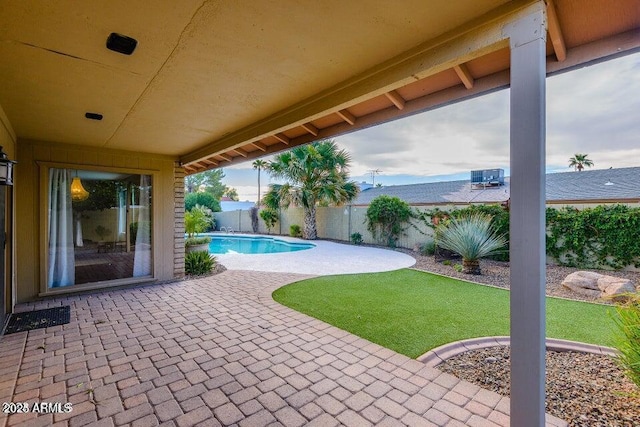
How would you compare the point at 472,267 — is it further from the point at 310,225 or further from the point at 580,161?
the point at 580,161

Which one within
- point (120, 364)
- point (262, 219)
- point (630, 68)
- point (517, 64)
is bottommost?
point (120, 364)

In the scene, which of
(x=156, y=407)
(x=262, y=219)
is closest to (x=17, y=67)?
(x=156, y=407)

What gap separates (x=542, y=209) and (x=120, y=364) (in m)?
3.70

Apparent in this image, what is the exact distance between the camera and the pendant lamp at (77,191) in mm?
5375

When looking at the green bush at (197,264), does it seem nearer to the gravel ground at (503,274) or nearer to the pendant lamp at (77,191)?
the pendant lamp at (77,191)

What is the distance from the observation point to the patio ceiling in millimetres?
1752

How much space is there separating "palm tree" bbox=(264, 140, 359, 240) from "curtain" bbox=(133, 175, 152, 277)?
784cm

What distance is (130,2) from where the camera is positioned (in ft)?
5.57

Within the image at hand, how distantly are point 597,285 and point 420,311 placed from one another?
3.69 m

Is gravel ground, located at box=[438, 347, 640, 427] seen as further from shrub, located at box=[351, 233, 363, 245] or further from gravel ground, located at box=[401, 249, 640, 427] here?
shrub, located at box=[351, 233, 363, 245]

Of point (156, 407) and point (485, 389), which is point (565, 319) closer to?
point (485, 389)

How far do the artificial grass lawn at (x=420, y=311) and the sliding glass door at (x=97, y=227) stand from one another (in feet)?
10.7

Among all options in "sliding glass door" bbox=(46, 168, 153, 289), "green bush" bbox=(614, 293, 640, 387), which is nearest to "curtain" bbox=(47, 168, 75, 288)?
"sliding glass door" bbox=(46, 168, 153, 289)

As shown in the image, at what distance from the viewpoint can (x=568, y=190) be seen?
11805 mm
